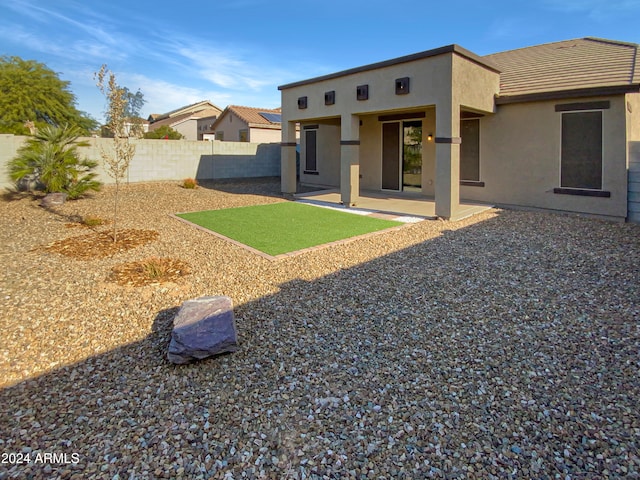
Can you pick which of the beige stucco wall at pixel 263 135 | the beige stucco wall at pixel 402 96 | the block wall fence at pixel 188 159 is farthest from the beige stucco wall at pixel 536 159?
the beige stucco wall at pixel 263 135

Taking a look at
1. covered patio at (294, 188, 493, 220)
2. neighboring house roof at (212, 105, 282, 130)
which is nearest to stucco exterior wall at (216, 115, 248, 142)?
neighboring house roof at (212, 105, 282, 130)

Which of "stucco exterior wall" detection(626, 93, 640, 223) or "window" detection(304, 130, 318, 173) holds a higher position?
"window" detection(304, 130, 318, 173)

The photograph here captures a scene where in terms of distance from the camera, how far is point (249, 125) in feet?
88.2

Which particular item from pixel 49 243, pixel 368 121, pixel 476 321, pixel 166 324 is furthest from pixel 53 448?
pixel 368 121

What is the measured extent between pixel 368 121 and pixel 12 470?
14438 mm

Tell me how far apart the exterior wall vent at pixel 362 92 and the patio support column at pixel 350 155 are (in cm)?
65

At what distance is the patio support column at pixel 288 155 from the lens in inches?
566

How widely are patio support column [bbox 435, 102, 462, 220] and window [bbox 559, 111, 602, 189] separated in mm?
3011

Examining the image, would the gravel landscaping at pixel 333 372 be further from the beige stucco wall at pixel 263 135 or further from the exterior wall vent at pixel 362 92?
the beige stucco wall at pixel 263 135

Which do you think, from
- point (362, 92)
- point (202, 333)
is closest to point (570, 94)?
point (362, 92)

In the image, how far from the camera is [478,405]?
2.97 meters

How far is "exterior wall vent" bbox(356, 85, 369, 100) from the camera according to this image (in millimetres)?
11141

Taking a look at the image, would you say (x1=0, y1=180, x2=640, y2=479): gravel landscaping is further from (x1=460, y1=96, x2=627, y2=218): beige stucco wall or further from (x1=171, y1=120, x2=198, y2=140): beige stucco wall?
(x1=171, y1=120, x2=198, y2=140): beige stucco wall

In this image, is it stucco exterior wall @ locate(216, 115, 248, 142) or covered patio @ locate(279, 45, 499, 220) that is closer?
covered patio @ locate(279, 45, 499, 220)
